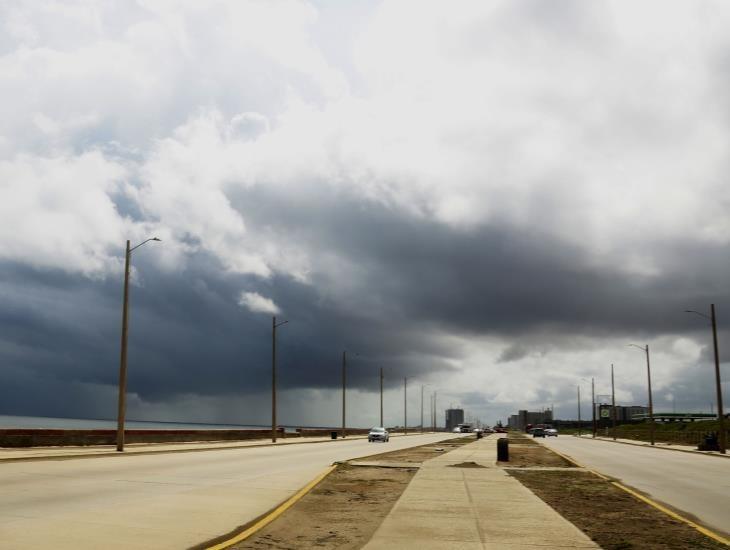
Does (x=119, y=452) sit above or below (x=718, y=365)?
below

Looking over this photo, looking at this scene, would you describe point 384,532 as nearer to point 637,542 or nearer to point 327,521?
point 327,521

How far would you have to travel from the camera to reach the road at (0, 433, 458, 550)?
10.1m

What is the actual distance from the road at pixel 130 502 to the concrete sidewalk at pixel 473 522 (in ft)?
8.53

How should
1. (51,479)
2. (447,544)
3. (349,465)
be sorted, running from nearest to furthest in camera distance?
(447,544), (51,479), (349,465)

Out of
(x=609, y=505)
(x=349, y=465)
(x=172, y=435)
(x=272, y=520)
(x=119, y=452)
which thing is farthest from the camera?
(x=172, y=435)

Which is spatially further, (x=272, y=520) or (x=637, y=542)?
(x=272, y=520)

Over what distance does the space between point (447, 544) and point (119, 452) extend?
26284 mm

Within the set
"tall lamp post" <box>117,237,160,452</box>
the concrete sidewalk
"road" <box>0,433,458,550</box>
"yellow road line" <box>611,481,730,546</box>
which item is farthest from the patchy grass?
"tall lamp post" <box>117,237,160,452</box>

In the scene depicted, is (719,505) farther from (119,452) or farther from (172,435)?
(172,435)

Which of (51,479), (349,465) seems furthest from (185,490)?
(349,465)

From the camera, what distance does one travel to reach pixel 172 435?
166 ft

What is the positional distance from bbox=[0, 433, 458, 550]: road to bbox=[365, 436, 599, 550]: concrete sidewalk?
2601 mm

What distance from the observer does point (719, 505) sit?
1697 cm

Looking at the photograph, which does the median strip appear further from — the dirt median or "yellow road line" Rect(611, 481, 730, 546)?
the dirt median
